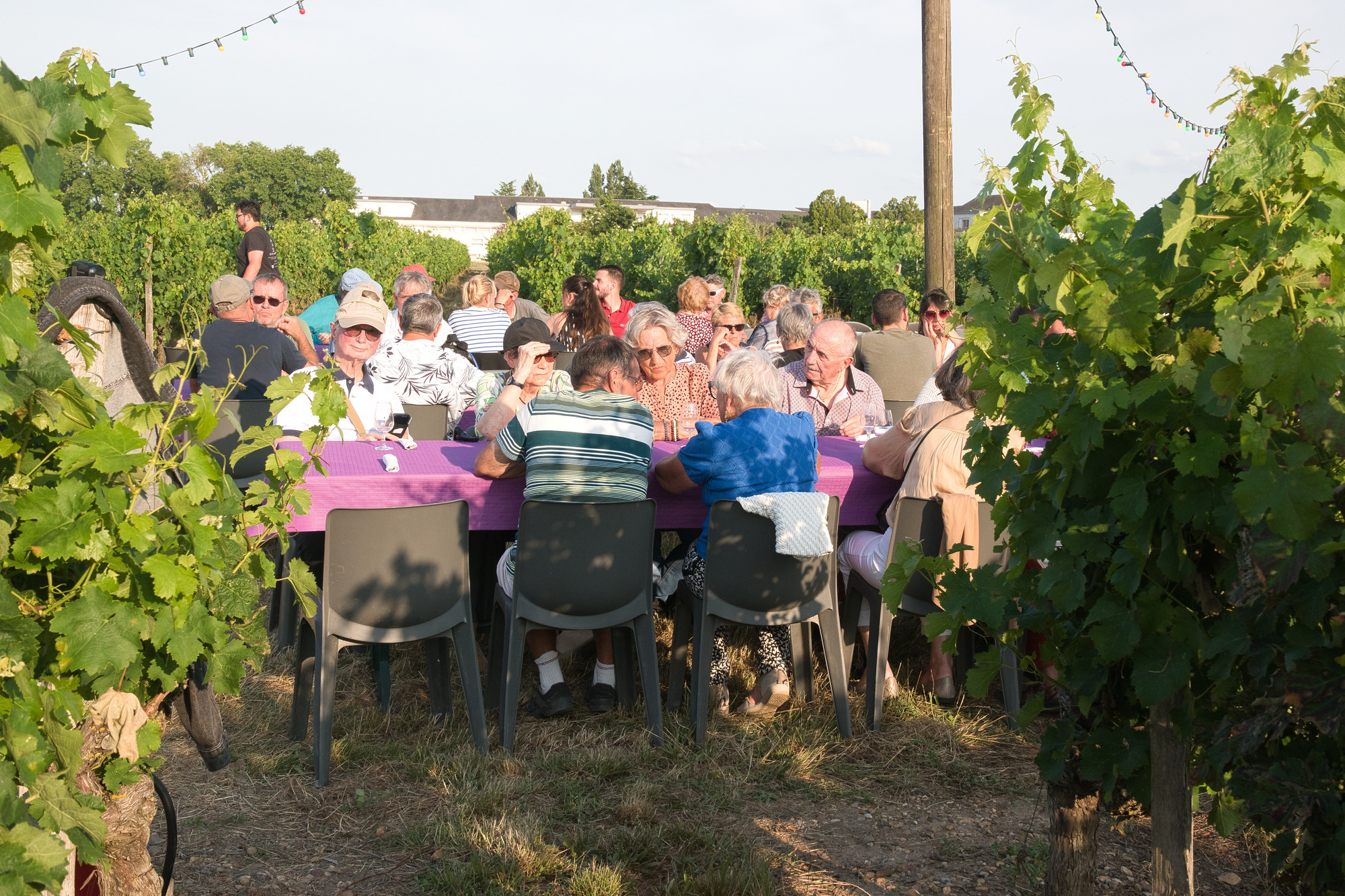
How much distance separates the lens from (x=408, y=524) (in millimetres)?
3541

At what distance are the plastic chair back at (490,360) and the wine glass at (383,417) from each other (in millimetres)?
2375

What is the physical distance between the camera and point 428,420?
5.66 metres

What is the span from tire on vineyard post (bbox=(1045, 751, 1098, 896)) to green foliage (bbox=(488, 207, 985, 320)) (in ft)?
53.1

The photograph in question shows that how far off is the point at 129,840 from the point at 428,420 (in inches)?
157

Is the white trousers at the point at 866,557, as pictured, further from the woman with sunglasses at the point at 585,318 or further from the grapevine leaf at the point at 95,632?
the woman with sunglasses at the point at 585,318

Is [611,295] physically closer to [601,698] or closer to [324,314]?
[324,314]

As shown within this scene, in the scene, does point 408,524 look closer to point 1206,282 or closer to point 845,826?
point 845,826

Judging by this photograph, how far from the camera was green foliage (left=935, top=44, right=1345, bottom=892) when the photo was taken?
1428mm

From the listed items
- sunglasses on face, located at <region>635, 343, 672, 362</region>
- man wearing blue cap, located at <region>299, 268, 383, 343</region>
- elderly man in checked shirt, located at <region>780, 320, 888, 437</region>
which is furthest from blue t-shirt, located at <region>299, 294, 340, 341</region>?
elderly man in checked shirt, located at <region>780, 320, 888, 437</region>

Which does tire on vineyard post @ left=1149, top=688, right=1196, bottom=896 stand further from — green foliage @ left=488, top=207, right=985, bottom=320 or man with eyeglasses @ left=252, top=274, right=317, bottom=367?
green foliage @ left=488, top=207, right=985, bottom=320

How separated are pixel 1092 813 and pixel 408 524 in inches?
92.9

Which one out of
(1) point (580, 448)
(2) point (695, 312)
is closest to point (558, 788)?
(1) point (580, 448)

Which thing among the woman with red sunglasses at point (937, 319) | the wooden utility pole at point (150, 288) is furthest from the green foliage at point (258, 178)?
the woman with red sunglasses at point (937, 319)

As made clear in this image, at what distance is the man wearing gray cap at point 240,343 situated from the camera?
5746 mm
